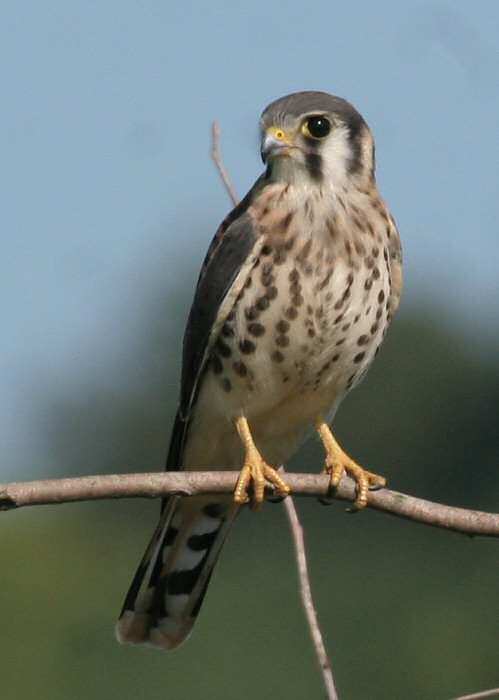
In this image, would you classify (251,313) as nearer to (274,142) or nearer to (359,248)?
(359,248)

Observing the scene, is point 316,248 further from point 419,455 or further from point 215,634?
point 419,455

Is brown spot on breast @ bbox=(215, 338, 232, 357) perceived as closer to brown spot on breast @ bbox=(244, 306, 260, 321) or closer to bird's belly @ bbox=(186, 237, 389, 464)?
bird's belly @ bbox=(186, 237, 389, 464)

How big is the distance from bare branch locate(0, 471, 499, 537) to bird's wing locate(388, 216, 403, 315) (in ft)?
2.83

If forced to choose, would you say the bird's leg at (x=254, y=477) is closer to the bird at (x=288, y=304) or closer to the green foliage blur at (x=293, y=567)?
the bird at (x=288, y=304)

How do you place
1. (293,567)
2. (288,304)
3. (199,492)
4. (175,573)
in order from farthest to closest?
(293,567) < (175,573) < (288,304) < (199,492)

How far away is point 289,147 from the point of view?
7.23m

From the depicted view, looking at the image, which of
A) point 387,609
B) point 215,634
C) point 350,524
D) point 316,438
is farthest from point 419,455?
point 316,438

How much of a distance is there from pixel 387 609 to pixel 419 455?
525 inches

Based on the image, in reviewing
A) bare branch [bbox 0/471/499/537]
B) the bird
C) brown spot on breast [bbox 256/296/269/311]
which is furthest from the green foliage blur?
bare branch [bbox 0/471/499/537]

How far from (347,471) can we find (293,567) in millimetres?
19871

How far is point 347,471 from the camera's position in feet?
23.4

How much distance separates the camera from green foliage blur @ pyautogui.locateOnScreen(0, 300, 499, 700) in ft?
69.9

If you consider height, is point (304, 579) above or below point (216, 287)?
below

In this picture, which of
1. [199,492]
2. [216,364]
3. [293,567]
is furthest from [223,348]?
[293,567]
